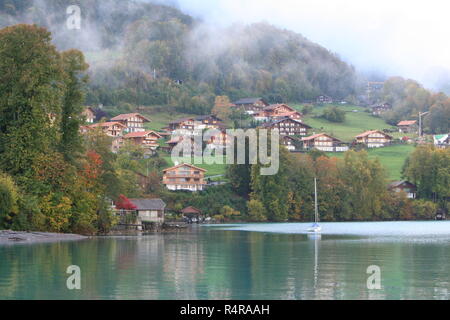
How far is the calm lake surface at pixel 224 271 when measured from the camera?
24203 mm

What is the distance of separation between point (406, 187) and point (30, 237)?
76.5 metres

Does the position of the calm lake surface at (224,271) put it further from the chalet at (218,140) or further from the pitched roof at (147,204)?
the chalet at (218,140)

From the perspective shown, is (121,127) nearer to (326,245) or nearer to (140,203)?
(140,203)

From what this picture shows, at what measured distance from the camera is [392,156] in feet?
448

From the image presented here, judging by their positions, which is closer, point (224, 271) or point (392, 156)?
point (224, 271)

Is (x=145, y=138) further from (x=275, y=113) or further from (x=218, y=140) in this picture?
(x=275, y=113)

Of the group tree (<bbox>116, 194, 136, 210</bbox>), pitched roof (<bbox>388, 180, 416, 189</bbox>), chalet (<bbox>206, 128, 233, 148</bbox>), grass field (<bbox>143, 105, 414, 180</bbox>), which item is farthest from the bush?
tree (<bbox>116, 194, 136, 210</bbox>)

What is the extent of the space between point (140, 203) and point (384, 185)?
150 ft

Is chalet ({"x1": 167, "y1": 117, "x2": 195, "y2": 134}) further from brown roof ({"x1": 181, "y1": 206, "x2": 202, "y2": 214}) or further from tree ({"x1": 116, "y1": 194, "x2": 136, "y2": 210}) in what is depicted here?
tree ({"x1": 116, "y1": 194, "x2": 136, "y2": 210})

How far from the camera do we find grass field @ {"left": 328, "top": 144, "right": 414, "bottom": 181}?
12350 centimetres

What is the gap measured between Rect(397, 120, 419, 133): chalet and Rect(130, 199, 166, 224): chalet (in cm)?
10951

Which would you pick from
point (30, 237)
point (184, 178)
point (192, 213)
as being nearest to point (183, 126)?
point (184, 178)

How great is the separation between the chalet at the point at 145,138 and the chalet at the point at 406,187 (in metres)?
43.3

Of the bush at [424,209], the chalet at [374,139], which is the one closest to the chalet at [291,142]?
the chalet at [374,139]
